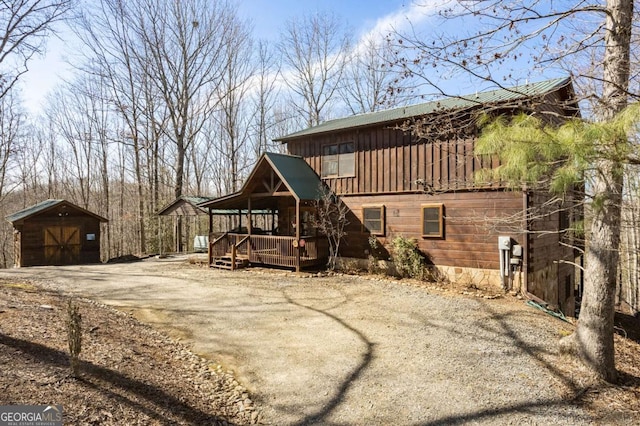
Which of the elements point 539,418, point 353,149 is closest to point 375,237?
point 353,149

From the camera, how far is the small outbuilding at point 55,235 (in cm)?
1733

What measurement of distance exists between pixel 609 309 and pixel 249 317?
20.6 feet

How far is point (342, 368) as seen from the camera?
5.36m

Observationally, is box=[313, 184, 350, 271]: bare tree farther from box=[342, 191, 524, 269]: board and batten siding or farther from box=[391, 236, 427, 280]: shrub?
box=[391, 236, 427, 280]: shrub

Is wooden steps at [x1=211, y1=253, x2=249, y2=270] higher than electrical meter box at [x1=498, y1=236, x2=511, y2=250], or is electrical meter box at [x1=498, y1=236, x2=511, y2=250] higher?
electrical meter box at [x1=498, y1=236, x2=511, y2=250]

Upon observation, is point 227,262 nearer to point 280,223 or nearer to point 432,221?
point 280,223

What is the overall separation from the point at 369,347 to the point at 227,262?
985cm

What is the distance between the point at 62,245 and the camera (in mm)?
18438

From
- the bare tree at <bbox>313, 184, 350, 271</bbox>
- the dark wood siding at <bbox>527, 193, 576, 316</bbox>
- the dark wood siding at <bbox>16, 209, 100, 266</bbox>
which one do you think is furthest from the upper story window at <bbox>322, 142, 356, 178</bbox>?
the dark wood siding at <bbox>16, 209, 100, 266</bbox>

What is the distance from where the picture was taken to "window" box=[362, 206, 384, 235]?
1268cm

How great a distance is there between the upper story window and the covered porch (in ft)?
2.01

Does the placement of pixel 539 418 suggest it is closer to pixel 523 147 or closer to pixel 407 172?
pixel 523 147

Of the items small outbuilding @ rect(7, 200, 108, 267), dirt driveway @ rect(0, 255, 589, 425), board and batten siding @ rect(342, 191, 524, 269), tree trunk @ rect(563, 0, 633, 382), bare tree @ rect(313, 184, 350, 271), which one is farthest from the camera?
small outbuilding @ rect(7, 200, 108, 267)

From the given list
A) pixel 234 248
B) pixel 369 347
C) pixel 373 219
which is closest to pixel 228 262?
pixel 234 248
